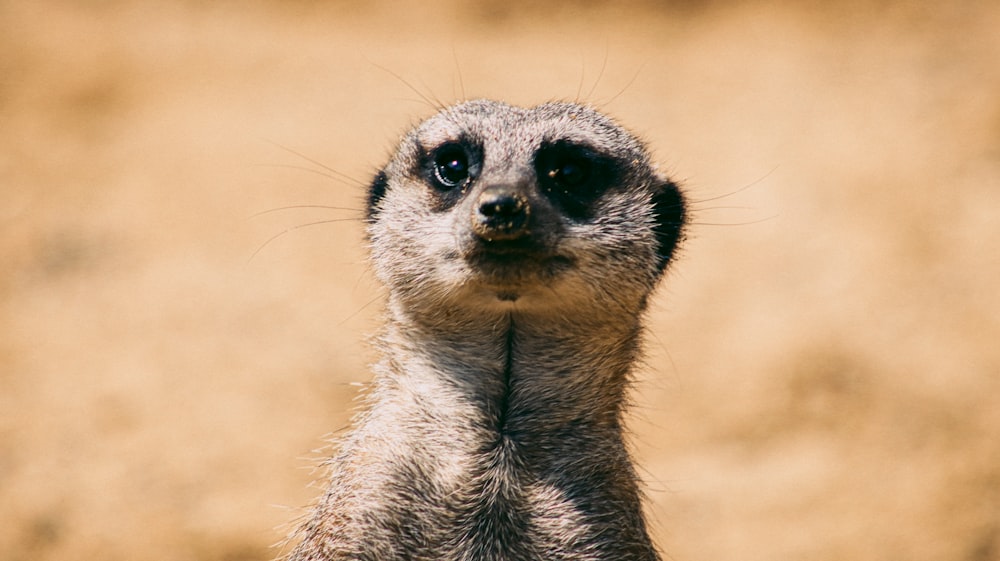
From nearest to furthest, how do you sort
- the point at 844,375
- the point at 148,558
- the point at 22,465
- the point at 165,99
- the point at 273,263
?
1. the point at 148,558
2. the point at 22,465
3. the point at 844,375
4. the point at 273,263
5. the point at 165,99

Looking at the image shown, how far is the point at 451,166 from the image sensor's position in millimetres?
3270

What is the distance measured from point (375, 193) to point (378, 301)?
1.82 metres

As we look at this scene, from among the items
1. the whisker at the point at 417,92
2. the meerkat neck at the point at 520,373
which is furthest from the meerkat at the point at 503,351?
the whisker at the point at 417,92

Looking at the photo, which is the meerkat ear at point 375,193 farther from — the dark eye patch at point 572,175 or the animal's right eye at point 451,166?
the dark eye patch at point 572,175

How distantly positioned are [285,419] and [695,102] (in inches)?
173

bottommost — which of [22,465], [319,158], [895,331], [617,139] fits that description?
[22,465]

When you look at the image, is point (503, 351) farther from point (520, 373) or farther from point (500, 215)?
point (500, 215)

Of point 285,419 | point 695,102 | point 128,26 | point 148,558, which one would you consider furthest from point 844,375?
point 128,26

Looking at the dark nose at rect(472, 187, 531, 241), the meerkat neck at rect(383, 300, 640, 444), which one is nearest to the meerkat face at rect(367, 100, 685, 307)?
the dark nose at rect(472, 187, 531, 241)

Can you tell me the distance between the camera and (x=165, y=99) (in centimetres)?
833

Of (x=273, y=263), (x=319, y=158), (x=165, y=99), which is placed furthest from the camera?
(x=165, y=99)

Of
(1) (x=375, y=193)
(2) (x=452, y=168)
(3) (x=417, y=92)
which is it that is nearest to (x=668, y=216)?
(2) (x=452, y=168)

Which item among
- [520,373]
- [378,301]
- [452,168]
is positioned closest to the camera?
[520,373]

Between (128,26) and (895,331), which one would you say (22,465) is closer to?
(128,26)
